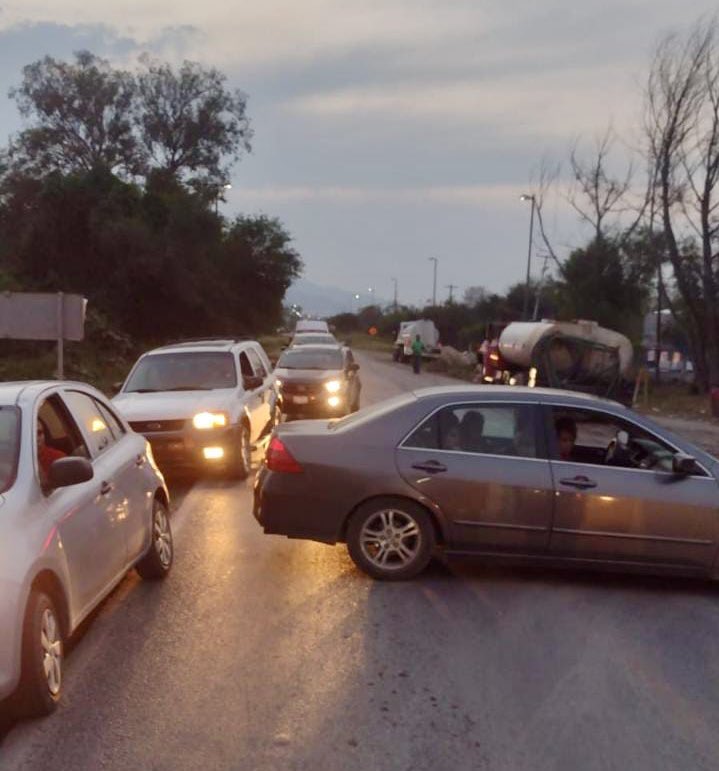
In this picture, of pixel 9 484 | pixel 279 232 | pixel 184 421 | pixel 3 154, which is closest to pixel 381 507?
pixel 9 484

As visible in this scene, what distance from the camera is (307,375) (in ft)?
68.3

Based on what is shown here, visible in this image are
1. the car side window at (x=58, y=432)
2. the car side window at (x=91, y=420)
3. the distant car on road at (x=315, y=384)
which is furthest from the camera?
the distant car on road at (x=315, y=384)

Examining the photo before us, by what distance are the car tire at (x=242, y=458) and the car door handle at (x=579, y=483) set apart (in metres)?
5.73

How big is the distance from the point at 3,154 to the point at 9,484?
5602cm

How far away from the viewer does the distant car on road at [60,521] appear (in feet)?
15.8

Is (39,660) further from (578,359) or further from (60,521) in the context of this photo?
(578,359)

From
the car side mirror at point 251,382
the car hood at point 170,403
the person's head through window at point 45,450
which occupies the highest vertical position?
the person's head through window at point 45,450

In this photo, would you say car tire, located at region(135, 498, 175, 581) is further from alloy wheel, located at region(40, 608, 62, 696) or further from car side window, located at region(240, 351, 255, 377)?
car side window, located at region(240, 351, 255, 377)

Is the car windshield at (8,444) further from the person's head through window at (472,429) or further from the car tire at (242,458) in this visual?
the car tire at (242,458)

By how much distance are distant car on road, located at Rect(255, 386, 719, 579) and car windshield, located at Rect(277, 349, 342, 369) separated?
13524 millimetres

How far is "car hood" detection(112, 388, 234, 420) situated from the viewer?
477 inches

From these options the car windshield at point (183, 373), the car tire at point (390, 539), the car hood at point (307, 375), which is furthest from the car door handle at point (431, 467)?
the car hood at point (307, 375)

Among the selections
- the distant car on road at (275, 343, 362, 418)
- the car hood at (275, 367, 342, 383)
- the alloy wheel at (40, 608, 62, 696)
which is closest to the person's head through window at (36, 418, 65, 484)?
the alloy wheel at (40, 608, 62, 696)

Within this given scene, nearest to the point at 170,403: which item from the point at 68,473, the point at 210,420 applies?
the point at 210,420
